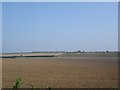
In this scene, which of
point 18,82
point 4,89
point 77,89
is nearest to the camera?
point 18,82

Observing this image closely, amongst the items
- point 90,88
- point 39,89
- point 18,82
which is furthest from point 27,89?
point 18,82

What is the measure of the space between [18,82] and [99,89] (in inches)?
402

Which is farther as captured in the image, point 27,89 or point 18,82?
point 27,89

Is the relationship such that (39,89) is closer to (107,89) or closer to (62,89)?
(62,89)

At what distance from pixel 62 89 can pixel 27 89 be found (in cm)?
202

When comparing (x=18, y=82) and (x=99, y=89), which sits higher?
(x=18, y=82)

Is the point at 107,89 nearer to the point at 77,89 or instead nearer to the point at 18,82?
the point at 77,89

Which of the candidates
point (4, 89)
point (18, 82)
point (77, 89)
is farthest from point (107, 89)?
point (18, 82)

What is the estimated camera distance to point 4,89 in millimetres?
16031

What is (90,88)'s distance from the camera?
1797cm

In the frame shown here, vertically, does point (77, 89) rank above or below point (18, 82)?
below

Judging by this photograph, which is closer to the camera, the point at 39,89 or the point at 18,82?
the point at 18,82

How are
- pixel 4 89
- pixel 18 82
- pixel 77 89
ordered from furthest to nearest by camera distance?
pixel 77 89, pixel 4 89, pixel 18 82

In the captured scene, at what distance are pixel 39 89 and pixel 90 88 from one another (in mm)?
3240
